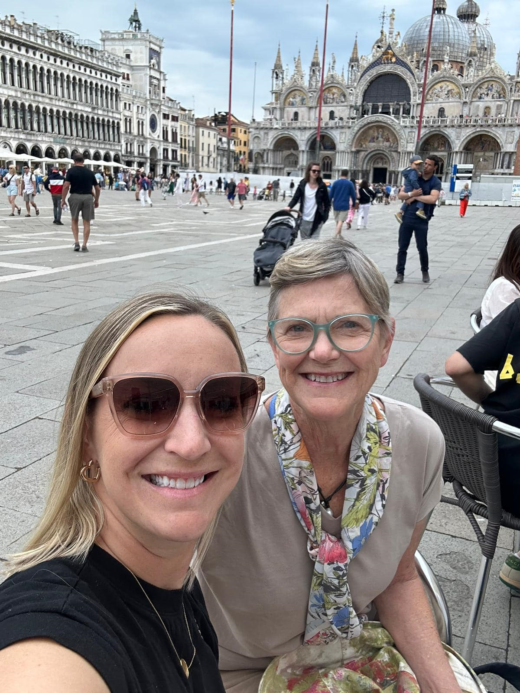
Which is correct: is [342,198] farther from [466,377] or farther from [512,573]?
[512,573]

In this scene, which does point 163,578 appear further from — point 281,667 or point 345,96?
point 345,96

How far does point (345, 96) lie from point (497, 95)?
16.7 meters

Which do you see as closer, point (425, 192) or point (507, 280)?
point (507, 280)

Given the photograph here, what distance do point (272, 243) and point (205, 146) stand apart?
94067 millimetres

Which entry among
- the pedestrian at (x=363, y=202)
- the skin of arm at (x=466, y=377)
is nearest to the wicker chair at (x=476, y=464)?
the skin of arm at (x=466, y=377)

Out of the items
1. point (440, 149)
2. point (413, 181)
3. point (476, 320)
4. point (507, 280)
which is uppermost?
point (440, 149)

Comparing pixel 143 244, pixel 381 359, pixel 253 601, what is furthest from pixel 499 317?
pixel 143 244

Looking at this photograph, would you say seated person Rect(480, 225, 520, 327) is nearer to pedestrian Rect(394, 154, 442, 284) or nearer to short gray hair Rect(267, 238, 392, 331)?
short gray hair Rect(267, 238, 392, 331)

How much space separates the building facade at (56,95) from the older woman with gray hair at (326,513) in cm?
5307

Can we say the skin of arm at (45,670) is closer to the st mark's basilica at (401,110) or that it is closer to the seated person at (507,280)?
the seated person at (507,280)

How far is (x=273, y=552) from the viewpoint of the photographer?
4.25 feet

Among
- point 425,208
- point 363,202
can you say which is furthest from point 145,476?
point 363,202

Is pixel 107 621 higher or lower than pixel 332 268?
lower

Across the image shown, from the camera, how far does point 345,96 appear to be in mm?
66750
